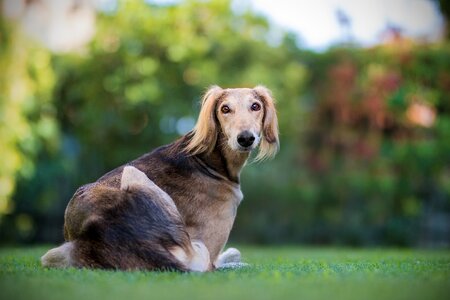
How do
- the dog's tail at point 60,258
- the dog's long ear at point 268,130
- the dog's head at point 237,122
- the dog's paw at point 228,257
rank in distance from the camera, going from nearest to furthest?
the dog's tail at point 60,258, the dog's head at point 237,122, the dog's paw at point 228,257, the dog's long ear at point 268,130

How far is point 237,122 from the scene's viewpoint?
6.64 metres

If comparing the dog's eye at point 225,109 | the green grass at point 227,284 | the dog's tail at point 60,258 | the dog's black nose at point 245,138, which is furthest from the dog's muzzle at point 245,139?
the dog's tail at point 60,258

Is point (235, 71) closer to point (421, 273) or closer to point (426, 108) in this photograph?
point (426, 108)

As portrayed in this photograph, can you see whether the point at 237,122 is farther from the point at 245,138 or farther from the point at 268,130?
the point at 268,130

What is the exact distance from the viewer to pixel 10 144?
16703 millimetres

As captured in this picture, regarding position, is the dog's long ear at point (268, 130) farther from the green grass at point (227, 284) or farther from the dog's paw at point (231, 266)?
the green grass at point (227, 284)

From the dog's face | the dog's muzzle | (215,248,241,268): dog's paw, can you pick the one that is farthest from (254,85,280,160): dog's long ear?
(215,248,241,268): dog's paw

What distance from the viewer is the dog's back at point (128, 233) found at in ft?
18.7

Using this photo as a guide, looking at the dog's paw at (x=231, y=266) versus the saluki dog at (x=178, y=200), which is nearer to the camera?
the saluki dog at (x=178, y=200)

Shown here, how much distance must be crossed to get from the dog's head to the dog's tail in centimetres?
152

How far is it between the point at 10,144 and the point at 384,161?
9.32 metres

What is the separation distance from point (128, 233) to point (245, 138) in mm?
1435

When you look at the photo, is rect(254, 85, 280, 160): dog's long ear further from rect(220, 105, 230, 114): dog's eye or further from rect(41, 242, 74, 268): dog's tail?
rect(41, 242, 74, 268): dog's tail

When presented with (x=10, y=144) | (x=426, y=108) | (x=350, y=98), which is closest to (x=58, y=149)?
(x=10, y=144)
